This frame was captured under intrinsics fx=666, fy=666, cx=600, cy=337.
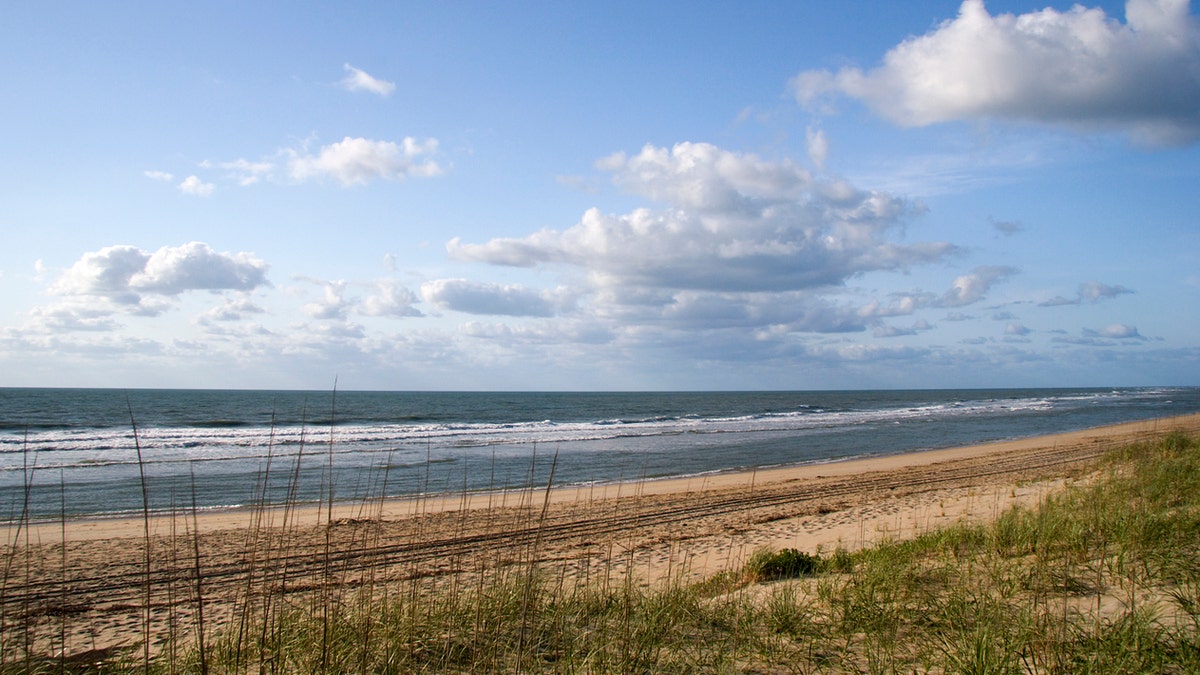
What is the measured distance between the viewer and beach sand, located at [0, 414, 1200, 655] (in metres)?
7.44

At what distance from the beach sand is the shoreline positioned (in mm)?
109

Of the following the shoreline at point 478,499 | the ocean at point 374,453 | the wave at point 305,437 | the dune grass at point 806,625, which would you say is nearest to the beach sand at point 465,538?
the shoreline at point 478,499

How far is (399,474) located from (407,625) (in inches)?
727

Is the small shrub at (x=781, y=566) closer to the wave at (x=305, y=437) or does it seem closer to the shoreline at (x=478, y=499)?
the shoreline at (x=478, y=499)

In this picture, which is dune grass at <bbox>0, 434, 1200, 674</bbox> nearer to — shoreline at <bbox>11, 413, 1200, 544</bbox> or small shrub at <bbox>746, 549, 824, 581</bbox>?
small shrub at <bbox>746, 549, 824, 581</bbox>

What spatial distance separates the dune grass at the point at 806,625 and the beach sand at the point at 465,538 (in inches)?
17.0

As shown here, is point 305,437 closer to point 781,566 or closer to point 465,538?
point 465,538

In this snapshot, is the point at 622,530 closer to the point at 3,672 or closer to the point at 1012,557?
the point at 1012,557

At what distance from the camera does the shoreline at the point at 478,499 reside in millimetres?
12875

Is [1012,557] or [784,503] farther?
[784,503]

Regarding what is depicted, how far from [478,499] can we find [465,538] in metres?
5.65

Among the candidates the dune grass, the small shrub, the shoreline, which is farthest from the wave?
the dune grass

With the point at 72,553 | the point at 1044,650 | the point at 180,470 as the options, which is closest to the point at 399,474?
the point at 180,470

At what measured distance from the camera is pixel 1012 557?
22.1 ft
